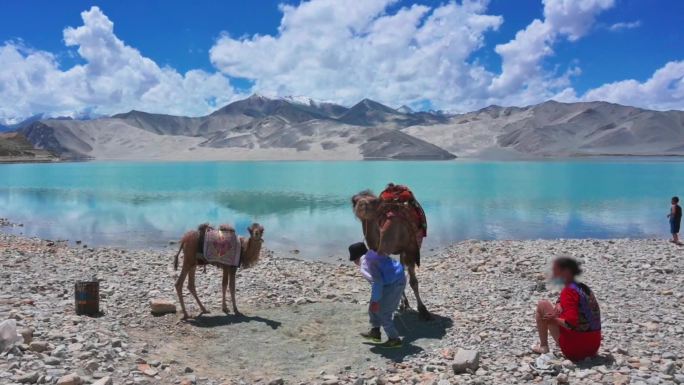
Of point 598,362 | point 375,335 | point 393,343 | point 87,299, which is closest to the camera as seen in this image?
point 598,362

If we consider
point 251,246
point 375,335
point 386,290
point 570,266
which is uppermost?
point 570,266

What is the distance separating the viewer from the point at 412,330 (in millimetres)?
7645

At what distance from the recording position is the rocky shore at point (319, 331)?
5637 millimetres

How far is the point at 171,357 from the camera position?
21.1 feet

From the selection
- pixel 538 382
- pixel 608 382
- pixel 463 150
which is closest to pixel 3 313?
pixel 538 382

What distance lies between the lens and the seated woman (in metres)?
5.67

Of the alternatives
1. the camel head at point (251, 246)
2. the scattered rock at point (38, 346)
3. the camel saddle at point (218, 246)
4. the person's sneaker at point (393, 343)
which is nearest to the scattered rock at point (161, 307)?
the camel saddle at point (218, 246)

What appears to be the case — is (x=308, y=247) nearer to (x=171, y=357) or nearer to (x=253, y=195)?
(x=171, y=357)

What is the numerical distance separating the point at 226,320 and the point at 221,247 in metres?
1.03

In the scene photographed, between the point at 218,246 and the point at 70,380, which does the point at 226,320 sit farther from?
the point at 70,380

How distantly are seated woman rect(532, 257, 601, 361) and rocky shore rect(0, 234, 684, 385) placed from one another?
6.4 inches

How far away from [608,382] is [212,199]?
37.0 meters

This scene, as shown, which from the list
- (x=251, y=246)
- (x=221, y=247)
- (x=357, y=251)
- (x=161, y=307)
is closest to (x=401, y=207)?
(x=357, y=251)

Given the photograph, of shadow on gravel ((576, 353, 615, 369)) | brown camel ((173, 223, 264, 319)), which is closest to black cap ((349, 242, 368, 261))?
brown camel ((173, 223, 264, 319))
